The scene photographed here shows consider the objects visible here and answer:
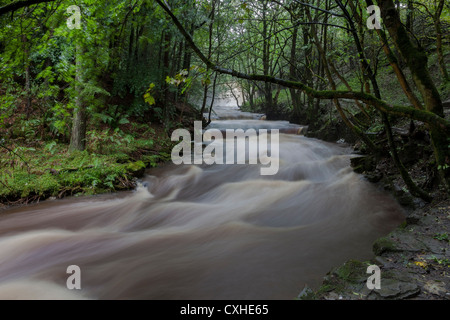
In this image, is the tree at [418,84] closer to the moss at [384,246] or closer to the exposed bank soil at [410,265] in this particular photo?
the exposed bank soil at [410,265]

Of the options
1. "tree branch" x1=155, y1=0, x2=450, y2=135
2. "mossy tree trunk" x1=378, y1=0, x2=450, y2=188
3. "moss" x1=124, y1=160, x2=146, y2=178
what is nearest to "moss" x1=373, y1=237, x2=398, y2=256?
"mossy tree trunk" x1=378, y1=0, x2=450, y2=188

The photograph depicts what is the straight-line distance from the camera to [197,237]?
13.6 feet

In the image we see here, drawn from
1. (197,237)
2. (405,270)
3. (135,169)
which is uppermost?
(135,169)

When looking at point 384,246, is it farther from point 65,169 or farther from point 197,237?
point 65,169

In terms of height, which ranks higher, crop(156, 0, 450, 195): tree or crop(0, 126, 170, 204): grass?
crop(156, 0, 450, 195): tree

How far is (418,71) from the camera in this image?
3.35 meters

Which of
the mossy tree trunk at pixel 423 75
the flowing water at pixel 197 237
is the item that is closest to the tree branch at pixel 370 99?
the mossy tree trunk at pixel 423 75

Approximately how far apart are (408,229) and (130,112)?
9972 mm

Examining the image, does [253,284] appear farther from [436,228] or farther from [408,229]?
[436,228]

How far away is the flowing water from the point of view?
9.22ft

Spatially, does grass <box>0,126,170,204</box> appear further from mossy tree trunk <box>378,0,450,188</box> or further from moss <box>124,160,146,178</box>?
mossy tree trunk <box>378,0,450,188</box>

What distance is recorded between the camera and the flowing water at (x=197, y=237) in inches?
111

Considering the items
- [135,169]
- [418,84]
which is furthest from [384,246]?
[135,169]
